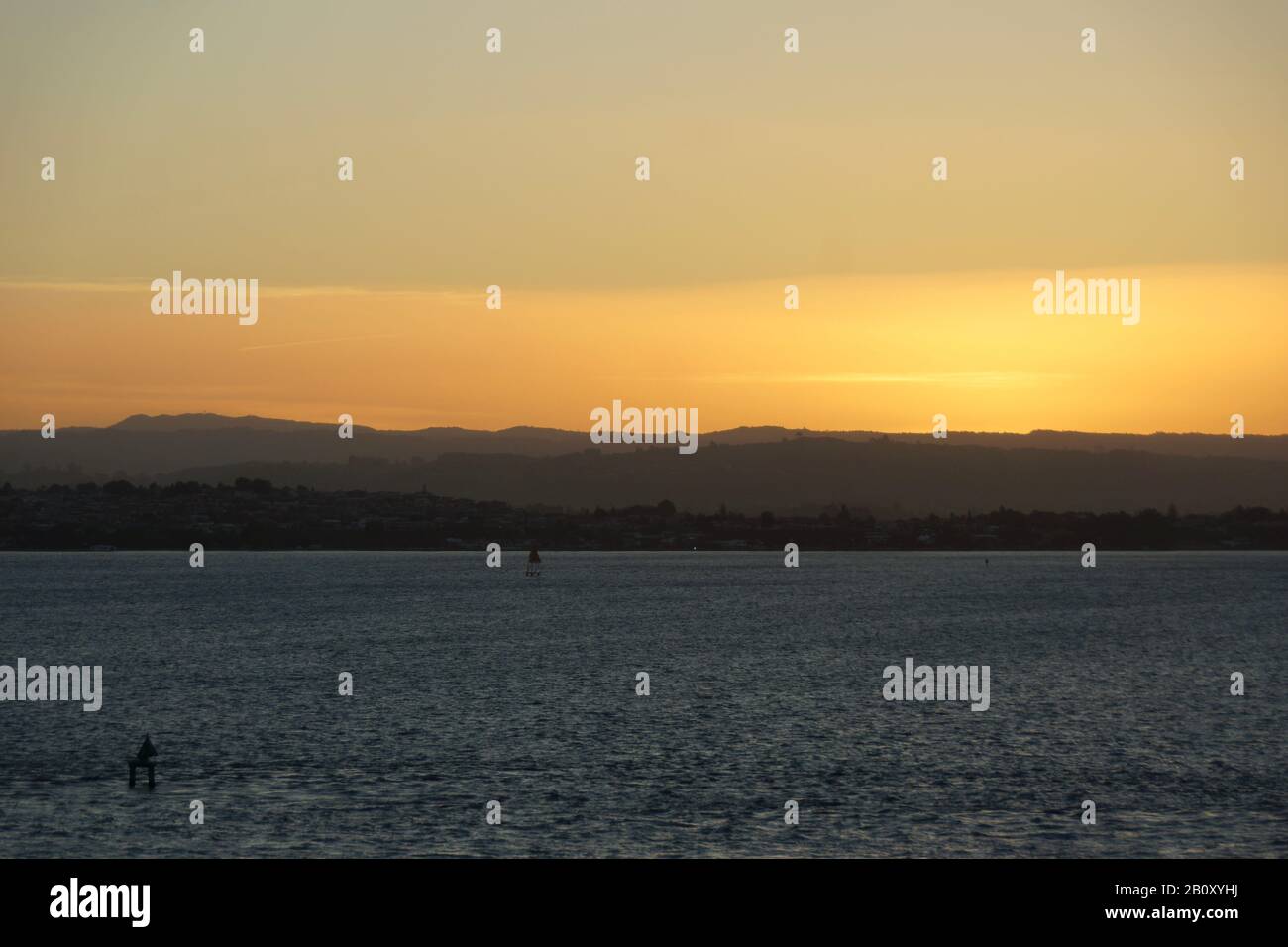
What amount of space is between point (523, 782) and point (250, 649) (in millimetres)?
80532

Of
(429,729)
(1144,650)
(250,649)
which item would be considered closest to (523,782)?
(429,729)

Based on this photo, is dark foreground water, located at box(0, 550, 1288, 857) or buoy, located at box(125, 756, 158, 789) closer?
dark foreground water, located at box(0, 550, 1288, 857)

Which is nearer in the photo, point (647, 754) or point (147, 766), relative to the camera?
point (147, 766)

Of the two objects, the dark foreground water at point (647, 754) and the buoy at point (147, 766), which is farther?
the buoy at point (147, 766)

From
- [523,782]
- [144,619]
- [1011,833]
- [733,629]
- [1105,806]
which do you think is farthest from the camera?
[144,619]

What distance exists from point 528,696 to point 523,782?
110 feet

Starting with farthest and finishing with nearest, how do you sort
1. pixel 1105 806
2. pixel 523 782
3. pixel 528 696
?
pixel 528 696
pixel 523 782
pixel 1105 806

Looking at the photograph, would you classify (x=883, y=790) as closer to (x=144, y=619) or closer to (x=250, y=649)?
(x=250, y=649)

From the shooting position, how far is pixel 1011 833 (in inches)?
1891

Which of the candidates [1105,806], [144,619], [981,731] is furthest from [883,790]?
[144,619]
